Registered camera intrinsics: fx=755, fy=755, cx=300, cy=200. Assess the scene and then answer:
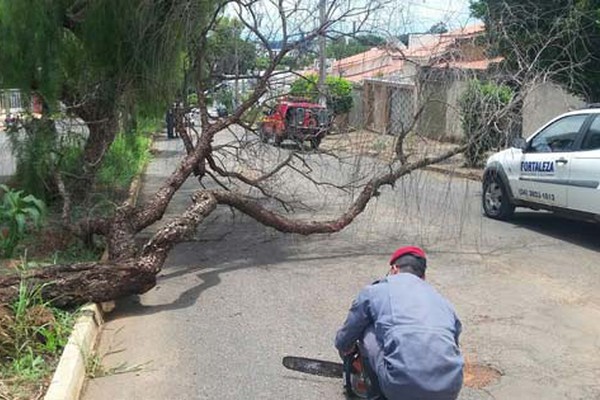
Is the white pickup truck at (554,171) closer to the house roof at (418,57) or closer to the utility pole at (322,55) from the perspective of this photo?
the house roof at (418,57)

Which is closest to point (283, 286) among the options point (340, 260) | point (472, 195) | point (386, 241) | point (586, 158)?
point (340, 260)

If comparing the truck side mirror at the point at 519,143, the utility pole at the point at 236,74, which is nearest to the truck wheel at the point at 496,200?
the truck side mirror at the point at 519,143

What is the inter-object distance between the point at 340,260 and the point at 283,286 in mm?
1420

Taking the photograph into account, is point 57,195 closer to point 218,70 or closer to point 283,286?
point 218,70

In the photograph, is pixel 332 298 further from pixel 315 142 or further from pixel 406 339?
pixel 406 339

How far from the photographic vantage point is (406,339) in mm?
3578

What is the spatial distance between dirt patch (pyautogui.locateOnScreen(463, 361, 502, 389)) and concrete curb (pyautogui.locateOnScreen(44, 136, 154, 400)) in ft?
8.77

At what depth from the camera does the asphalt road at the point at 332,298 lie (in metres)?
5.36

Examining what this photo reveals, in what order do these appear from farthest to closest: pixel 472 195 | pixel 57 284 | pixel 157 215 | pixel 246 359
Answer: pixel 472 195, pixel 157 215, pixel 57 284, pixel 246 359

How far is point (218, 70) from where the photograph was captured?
10.8 metres

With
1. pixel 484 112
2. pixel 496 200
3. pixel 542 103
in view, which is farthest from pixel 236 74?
pixel 542 103

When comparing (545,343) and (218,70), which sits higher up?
(218,70)

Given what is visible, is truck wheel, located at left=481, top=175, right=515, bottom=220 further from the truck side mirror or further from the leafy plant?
the leafy plant

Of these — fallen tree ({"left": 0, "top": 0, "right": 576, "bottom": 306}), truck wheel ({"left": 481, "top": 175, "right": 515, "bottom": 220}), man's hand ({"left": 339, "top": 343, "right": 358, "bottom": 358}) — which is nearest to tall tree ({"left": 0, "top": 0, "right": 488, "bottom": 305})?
fallen tree ({"left": 0, "top": 0, "right": 576, "bottom": 306})
